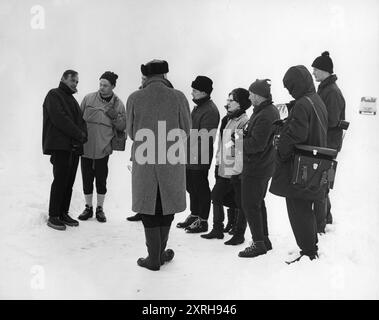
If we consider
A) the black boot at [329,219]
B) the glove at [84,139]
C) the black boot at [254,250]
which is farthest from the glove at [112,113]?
the black boot at [329,219]

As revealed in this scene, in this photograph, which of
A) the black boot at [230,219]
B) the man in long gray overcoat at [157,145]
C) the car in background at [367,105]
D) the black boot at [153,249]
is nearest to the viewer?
the man in long gray overcoat at [157,145]

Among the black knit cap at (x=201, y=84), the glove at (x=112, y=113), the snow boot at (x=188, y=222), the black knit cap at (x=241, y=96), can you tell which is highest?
the black knit cap at (x=201, y=84)

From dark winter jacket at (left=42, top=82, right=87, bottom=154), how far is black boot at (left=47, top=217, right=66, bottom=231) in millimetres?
769

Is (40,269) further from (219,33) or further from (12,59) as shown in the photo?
(219,33)

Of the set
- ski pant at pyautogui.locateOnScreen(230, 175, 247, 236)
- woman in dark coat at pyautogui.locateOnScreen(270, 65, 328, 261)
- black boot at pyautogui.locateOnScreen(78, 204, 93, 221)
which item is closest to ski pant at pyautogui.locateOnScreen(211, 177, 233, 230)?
ski pant at pyautogui.locateOnScreen(230, 175, 247, 236)

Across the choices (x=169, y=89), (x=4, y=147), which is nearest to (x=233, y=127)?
(x=169, y=89)

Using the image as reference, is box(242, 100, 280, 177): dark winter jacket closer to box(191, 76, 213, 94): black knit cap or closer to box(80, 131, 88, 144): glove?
box(191, 76, 213, 94): black knit cap

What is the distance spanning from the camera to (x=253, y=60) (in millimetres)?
12711

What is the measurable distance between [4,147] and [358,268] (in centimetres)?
776

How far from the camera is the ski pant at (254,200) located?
13.9 ft

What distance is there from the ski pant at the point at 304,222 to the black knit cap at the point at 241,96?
50.7 inches

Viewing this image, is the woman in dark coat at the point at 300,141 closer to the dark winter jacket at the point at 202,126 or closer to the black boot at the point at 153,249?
the black boot at the point at 153,249

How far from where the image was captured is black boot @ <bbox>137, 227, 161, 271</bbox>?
150 inches

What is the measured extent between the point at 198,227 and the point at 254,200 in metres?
1.19
